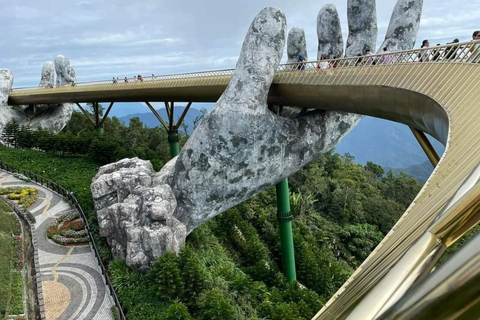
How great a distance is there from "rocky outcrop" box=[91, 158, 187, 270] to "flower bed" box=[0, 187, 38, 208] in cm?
719

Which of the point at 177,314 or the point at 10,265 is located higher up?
the point at 10,265

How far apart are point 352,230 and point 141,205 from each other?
60.8 ft

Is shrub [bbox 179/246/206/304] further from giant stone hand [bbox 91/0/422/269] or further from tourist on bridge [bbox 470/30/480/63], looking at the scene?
tourist on bridge [bbox 470/30/480/63]

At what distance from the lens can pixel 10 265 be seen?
1427cm

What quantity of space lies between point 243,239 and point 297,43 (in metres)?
10.6

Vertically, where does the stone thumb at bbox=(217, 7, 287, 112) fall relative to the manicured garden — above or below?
above

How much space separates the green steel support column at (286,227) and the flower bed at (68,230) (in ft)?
29.3

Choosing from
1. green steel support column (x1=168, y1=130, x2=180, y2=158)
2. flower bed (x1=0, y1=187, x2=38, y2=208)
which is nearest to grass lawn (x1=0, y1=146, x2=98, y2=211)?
flower bed (x1=0, y1=187, x2=38, y2=208)

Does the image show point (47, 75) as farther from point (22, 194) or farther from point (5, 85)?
point (22, 194)

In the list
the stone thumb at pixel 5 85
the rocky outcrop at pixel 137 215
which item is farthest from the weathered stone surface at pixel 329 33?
the stone thumb at pixel 5 85

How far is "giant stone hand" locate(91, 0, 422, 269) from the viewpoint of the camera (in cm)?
1426

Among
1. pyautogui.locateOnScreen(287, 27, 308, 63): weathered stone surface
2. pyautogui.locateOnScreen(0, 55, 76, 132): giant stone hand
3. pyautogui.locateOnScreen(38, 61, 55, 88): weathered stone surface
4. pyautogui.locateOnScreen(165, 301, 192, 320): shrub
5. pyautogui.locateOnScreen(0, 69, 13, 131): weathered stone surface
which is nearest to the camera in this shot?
pyautogui.locateOnScreen(165, 301, 192, 320): shrub

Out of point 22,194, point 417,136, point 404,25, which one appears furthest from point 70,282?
point 404,25

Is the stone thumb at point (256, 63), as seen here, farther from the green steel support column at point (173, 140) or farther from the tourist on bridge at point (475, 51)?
the green steel support column at point (173, 140)
